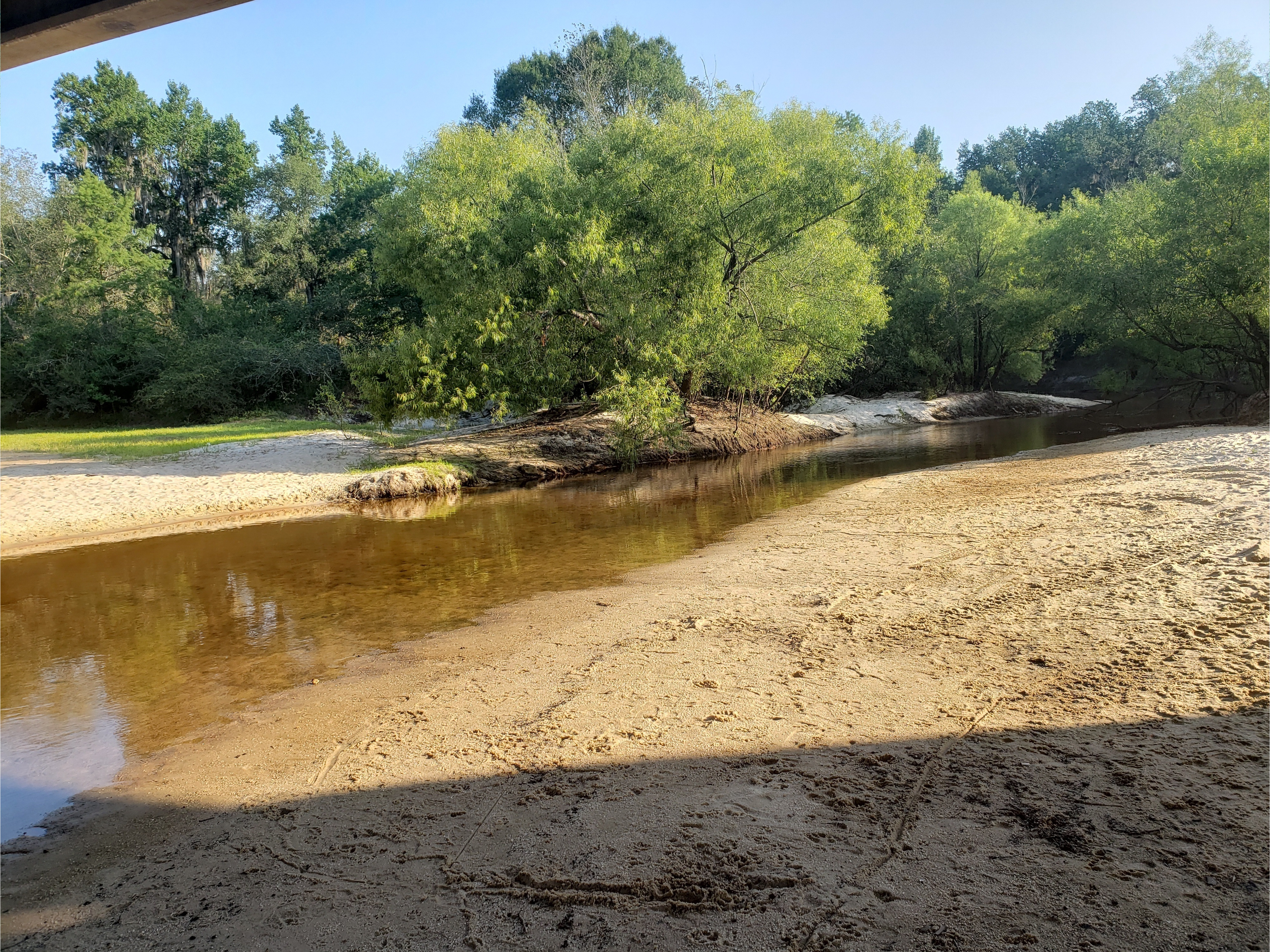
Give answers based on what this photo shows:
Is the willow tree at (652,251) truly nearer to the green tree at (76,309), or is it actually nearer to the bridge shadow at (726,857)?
the bridge shadow at (726,857)

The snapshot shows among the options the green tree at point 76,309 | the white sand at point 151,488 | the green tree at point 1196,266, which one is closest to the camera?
the white sand at point 151,488

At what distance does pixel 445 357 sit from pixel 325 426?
9.40m

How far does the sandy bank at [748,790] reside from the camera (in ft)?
8.79

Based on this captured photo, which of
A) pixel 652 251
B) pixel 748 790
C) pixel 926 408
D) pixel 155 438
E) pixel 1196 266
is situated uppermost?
pixel 652 251

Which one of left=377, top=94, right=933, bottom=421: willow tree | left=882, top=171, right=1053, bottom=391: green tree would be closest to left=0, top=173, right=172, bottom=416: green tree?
left=377, top=94, right=933, bottom=421: willow tree

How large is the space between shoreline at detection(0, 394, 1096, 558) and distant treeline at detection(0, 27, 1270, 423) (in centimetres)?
136

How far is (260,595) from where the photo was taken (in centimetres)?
874

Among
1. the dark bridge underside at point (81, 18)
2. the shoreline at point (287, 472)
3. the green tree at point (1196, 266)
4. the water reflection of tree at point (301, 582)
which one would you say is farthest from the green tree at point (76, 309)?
the green tree at point (1196, 266)

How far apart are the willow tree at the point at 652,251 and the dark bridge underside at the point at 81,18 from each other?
13.8 m

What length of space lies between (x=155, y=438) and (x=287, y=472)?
8.27 meters

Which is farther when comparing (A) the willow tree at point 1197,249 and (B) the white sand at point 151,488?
(A) the willow tree at point 1197,249

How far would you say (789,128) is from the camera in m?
23.1

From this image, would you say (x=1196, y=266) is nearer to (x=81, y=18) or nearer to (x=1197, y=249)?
(x=1197, y=249)

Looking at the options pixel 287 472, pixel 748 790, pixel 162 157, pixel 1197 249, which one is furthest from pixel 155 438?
pixel 162 157
